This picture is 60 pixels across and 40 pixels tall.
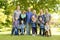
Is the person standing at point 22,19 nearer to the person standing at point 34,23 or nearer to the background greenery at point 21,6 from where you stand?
the person standing at point 34,23

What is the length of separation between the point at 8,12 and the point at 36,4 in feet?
6.96

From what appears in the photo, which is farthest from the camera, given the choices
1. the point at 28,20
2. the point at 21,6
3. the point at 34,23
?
the point at 21,6

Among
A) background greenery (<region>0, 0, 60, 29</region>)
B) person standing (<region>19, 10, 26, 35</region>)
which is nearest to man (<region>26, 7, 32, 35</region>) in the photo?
person standing (<region>19, 10, 26, 35</region>)

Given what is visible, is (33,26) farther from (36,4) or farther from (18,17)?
(36,4)

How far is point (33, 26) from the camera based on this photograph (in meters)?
11.3

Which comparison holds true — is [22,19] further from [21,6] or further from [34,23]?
[21,6]

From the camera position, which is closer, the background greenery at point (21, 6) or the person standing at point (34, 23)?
the person standing at point (34, 23)

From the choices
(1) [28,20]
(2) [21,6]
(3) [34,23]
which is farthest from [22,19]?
(2) [21,6]

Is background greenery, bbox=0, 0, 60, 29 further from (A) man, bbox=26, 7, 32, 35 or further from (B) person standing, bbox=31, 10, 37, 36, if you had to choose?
(B) person standing, bbox=31, 10, 37, 36

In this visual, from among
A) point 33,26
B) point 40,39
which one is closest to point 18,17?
point 33,26

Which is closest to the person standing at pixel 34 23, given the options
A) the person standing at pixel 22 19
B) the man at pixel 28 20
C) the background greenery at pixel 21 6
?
the man at pixel 28 20

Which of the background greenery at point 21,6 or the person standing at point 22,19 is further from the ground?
the background greenery at point 21,6

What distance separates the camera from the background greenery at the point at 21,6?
14523 mm

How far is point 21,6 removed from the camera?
1434 cm
